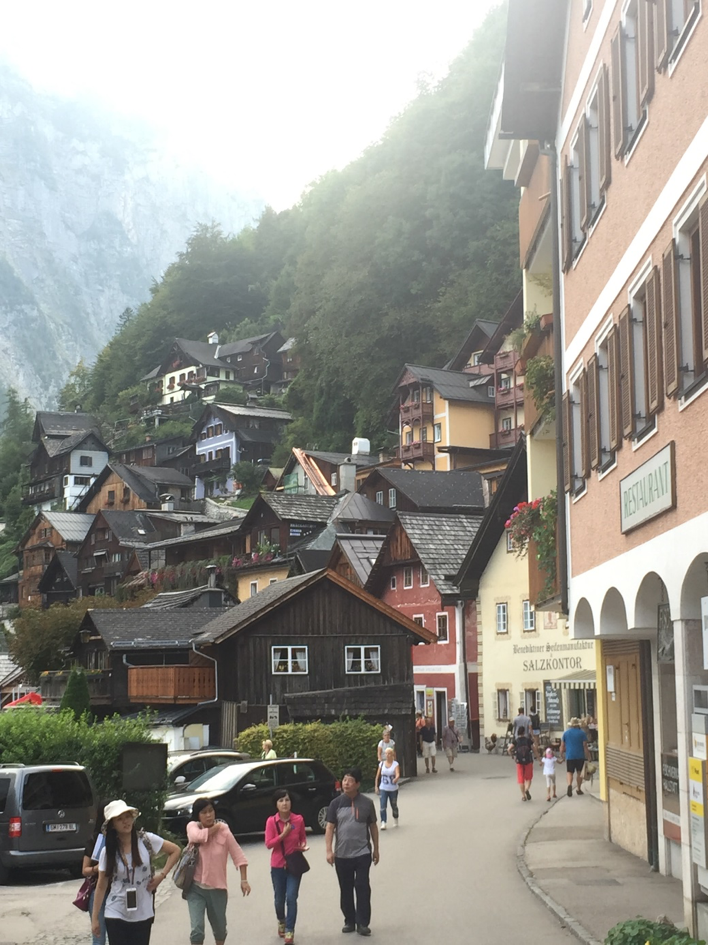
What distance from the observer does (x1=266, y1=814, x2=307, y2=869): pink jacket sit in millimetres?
13961

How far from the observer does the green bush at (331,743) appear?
111 ft

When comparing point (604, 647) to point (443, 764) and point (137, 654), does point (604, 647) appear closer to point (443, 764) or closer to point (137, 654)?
point (443, 764)

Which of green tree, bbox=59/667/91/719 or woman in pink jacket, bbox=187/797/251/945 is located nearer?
woman in pink jacket, bbox=187/797/251/945

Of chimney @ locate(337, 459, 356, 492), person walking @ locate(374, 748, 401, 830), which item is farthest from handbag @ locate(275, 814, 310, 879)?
chimney @ locate(337, 459, 356, 492)

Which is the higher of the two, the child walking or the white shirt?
the white shirt

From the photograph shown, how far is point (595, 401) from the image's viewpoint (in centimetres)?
1716

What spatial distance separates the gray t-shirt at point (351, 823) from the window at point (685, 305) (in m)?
5.27

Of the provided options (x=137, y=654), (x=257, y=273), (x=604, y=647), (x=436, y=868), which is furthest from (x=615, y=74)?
(x=257, y=273)

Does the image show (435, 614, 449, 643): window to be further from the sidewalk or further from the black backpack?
the sidewalk

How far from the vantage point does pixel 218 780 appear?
968 inches

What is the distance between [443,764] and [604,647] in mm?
23617

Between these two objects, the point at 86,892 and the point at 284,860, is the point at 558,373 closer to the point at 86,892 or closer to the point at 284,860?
the point at 284,860

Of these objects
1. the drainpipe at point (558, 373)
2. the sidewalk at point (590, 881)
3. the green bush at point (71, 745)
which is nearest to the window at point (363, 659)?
the sidewalk at point (590, 881)

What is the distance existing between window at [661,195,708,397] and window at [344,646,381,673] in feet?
103
